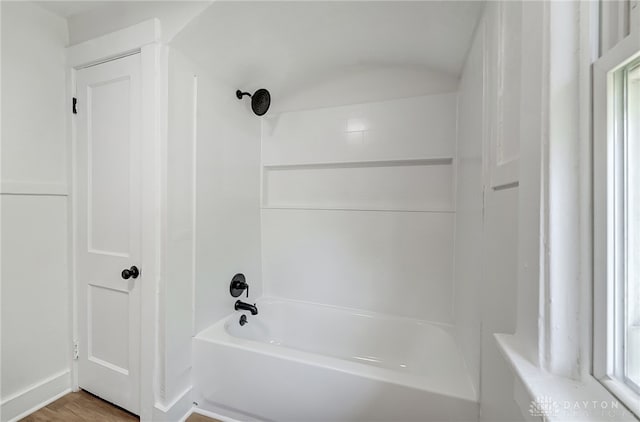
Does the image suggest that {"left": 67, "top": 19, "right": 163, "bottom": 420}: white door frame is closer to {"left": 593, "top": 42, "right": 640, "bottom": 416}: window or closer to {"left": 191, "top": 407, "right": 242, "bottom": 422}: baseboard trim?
{"left": 191, "top": 407, "right": 242, "bottom": 422}: baseboard trim

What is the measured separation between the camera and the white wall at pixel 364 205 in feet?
5.74

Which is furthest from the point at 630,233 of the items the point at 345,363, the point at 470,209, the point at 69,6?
the point at 69,6

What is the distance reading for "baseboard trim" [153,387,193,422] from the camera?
1313 mm

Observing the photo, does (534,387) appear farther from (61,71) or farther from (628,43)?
(61,71)

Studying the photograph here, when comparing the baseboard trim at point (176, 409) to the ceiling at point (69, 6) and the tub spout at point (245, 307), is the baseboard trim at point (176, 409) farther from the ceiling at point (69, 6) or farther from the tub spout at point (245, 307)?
the ceiling at point (69, 6)

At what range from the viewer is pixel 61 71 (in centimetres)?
152

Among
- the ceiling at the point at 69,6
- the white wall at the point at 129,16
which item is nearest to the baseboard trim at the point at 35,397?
the white wall at the point at 129,16

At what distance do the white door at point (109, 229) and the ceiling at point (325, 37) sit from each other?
0.46 meters

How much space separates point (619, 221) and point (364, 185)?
152 cm

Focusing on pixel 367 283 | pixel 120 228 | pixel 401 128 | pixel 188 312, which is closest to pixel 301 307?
pixel 367 283

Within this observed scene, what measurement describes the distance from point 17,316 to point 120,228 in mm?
710

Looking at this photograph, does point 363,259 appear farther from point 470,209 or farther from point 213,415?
point 213,415

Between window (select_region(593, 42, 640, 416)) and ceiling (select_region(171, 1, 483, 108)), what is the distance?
1.00m

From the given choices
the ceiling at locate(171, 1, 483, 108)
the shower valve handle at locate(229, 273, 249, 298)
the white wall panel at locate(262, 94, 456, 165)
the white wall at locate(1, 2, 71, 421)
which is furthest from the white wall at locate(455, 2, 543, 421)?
the white wall at locate(1, 2, 71, 421)
